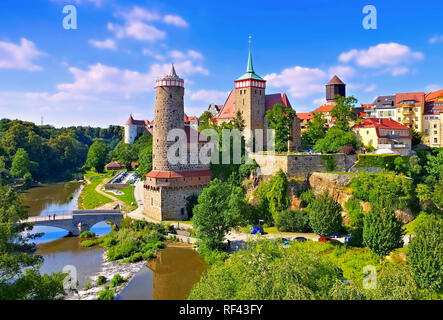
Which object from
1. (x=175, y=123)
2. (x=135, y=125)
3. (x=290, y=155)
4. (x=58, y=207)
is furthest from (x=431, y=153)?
(x=135, y=125)

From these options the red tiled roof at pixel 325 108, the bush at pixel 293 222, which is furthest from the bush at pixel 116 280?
the red tiled roof at pixel 325 108

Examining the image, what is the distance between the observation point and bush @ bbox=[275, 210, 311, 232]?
3059cm

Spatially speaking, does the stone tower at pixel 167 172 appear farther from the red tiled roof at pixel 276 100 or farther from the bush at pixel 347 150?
the bush at pixel 347 150

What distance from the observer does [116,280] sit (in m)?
22.5

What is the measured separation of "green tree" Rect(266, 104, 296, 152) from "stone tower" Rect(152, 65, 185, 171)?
36.0 feet

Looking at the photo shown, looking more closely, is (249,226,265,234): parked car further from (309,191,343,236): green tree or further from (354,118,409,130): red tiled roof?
(354,118,409,130): red tiled roof

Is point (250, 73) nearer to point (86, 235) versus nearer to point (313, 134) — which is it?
point (313, 134)

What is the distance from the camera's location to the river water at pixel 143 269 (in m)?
22.0

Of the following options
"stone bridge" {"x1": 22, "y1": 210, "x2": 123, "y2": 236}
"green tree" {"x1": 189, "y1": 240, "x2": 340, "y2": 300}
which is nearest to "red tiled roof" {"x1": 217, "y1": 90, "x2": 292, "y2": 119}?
"stone bridge" {"x1": 22, "y1": 210, "x2": 123, "y2": 236}

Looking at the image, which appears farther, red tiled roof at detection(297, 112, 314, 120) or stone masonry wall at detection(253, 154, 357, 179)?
red tiled roof at detection(297, 112, 314, 120)

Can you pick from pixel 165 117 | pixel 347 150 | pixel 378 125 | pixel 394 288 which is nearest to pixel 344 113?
pixel 378 125

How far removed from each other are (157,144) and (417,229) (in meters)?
24.7

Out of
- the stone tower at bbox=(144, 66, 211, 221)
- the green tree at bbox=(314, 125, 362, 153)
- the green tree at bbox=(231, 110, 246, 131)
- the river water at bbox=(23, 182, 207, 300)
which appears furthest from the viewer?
the green tree at bbox=(231, 110, 246, 131)

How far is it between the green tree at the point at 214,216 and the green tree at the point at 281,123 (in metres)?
13.2
